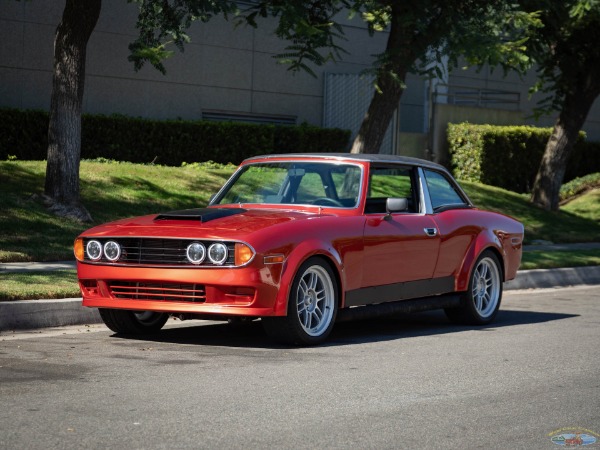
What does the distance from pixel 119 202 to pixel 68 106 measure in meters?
2.17

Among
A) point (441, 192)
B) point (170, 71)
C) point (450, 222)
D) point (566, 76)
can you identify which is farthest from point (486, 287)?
point (170, 71)

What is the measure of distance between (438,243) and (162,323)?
266 centimetres

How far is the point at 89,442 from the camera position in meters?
5.65

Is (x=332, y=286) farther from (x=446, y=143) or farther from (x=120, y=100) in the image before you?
(x=446, y=143)

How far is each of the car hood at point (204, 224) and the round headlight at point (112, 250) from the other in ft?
0.27

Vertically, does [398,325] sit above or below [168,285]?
below

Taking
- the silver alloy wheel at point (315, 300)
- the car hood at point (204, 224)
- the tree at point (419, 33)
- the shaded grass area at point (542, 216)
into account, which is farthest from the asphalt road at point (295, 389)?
the shaded grass area at point (542, 216)

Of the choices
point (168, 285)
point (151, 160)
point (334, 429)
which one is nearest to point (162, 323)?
point (168, 285)

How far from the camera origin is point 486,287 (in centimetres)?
1156

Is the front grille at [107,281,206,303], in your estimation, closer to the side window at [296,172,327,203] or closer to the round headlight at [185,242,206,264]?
the round headlight at [185,242,206,264]

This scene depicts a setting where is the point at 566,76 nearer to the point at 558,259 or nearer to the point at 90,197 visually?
the point at 558,259

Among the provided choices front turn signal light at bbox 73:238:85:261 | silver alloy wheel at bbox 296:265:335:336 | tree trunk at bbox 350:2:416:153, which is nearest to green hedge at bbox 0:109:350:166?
tree trunk at bbox 350:2:416:153

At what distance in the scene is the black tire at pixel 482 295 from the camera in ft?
36.7

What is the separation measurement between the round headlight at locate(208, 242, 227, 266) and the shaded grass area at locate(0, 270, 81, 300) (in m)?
2.46
